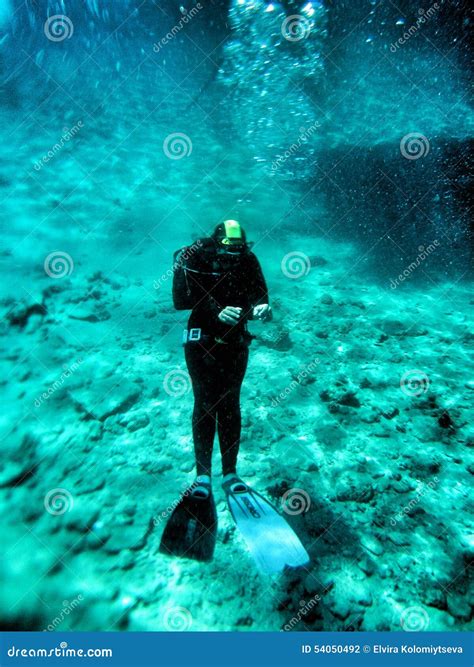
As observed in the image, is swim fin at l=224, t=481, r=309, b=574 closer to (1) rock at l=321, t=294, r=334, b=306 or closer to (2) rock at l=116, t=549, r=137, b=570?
(2) rock at l=116, t=549, r=137, b=570

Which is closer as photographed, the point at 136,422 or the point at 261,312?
the point at 261,312

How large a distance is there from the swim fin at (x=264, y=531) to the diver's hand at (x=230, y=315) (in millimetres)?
1984

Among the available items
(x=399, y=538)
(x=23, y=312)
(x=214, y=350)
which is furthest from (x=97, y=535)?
(x=23, y=312)

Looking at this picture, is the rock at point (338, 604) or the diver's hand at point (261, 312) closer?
the rock at point (338, 604)

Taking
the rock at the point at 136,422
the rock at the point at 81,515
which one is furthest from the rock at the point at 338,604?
the rock at the point at 136,422

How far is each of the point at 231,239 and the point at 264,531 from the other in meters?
3.21

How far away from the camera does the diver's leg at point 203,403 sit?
11.3 feet

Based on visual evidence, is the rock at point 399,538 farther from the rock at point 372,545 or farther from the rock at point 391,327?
the rock at point 391,327

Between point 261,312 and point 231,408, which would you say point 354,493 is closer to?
point 231,408

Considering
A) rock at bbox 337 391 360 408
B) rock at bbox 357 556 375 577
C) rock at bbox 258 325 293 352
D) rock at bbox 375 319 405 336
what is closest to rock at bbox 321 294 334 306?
rock at bbox 375 319 405 336

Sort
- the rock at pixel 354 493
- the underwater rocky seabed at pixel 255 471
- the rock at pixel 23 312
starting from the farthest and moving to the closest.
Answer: the rock at pixel 23 312 → the rock at pixel 354 493 → the underwater rocky seabed at pixel 255 471

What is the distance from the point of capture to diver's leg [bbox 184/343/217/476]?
3443 mm

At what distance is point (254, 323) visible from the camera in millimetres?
8977

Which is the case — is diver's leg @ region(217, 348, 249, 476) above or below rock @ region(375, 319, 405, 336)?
above
